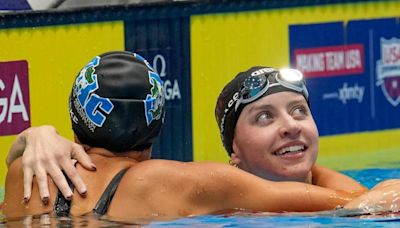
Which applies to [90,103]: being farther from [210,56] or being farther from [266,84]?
[210,56]

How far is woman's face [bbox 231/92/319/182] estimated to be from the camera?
5809 millimetres

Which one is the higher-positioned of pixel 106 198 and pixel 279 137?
pixel 279 137

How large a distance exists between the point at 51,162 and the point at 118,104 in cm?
38

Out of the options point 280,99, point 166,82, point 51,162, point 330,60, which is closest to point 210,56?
point 166,82

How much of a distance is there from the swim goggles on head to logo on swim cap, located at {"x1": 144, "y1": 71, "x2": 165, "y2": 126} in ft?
2.31

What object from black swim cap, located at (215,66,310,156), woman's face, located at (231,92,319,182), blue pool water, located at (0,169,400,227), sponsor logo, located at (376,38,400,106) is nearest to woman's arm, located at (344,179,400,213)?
blue pool water, located at (0,169,400,227)

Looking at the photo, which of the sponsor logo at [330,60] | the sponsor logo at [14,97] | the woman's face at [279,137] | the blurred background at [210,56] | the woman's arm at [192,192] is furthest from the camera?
the sponsor logo at [330,60]

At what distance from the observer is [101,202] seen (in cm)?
506

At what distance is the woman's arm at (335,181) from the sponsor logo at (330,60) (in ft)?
11.3

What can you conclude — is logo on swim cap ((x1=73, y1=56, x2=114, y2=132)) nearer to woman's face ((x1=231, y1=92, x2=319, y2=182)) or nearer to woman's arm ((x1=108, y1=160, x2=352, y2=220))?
woman's arm ((x1=108, y1=160, x2=352, y2=220))

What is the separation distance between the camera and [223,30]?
924cm

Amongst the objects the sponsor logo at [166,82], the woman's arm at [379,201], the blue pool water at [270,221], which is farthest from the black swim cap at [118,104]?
the sponsor logo at [166,82]

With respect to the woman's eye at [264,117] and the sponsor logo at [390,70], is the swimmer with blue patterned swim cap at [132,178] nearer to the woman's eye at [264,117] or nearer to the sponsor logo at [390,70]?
the woman's eye at [264,117]

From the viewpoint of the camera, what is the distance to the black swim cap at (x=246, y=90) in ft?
19.5
